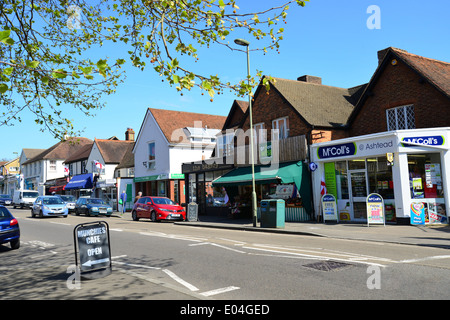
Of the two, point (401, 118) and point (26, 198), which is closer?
point (401, 118)

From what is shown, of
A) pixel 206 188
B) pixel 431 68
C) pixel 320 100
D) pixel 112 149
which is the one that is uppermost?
pixel 112 149

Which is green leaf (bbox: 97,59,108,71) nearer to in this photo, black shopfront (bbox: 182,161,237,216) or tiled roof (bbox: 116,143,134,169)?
black shopfront (bbox: 182,161,237,216)

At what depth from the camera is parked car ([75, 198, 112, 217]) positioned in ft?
97.9

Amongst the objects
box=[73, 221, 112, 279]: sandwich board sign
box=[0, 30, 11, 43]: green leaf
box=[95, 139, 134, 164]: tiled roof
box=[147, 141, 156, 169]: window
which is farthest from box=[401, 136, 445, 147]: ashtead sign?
box=[95, 139, 134, 164]: tiled roof

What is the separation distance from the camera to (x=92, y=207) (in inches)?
1177

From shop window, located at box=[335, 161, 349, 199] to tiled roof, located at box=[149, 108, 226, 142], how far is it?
702 inches

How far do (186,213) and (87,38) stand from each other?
49.2ft

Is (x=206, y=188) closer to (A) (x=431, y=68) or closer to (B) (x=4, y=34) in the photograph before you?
(A) (x=431, y=68)

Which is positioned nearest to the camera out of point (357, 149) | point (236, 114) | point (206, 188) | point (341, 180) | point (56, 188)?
point (357, 149)

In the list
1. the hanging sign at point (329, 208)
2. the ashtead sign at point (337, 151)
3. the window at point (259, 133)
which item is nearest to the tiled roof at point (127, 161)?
the window at point (259, 133)

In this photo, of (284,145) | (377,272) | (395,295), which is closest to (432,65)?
(284,145)

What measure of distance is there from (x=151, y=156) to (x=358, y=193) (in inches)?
877

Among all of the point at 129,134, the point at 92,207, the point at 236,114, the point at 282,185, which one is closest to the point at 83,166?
the point at 129,134

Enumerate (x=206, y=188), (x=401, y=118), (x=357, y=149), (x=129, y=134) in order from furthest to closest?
(x=129, y=134) < (x=206, y=188) < (x=401, y=118) < (x=357, y=149)
